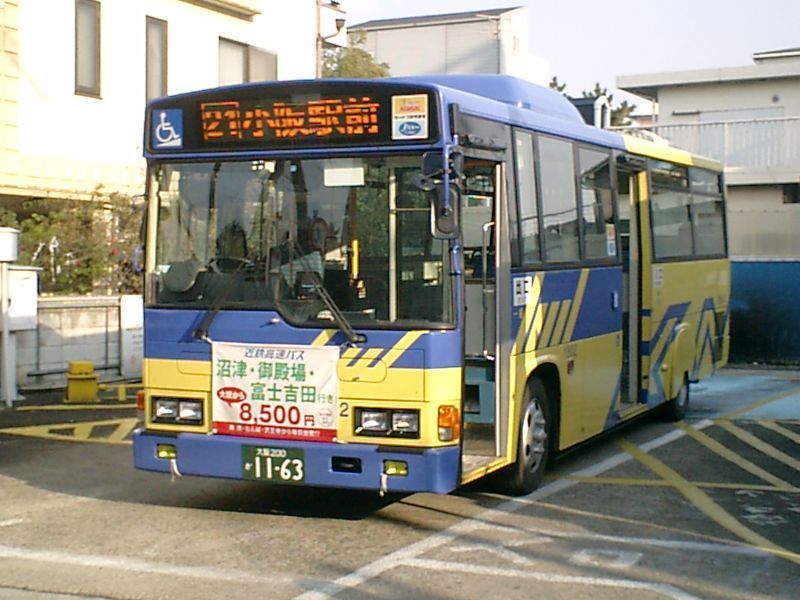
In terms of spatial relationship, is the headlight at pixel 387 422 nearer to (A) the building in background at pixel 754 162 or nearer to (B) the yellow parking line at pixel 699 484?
(B) the yellow parking line at pixel 699 484

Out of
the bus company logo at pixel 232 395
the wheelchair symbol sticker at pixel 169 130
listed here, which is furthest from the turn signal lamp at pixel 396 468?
the wheelchair symbol sticker at pixel 169 130

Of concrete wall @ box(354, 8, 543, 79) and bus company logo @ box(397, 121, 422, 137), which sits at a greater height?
concrete wall @ box(354, 8, 543, 79)

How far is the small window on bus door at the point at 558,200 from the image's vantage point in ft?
33.5

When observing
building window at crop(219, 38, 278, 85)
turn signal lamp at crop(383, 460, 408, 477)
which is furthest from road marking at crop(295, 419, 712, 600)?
building window at crop(219, 38, 278, 85)

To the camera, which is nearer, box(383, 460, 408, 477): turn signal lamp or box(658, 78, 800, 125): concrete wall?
box(383, 460, 408, 477): turn signal lamp

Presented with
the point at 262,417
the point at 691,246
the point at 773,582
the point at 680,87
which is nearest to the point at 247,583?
the point at 262,417

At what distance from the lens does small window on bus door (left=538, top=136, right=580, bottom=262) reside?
10219mm

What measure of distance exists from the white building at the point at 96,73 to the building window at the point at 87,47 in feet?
0.06

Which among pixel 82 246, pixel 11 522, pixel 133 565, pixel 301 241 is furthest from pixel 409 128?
pixel 82 246

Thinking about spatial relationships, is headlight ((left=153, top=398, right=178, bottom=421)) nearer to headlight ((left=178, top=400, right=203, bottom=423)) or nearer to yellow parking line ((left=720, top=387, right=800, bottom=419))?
headlight ((left=178, top=400, right=203, bottom=423))

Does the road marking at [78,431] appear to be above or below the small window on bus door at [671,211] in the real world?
below

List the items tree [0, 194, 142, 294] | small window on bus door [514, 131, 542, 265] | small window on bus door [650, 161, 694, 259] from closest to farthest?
small window on bus door [514, 131, 542, 265] < small window on bus door [650, 161, 694, 259] < tree [0, 194, 142, 294]

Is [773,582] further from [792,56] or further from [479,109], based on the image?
[792,56]

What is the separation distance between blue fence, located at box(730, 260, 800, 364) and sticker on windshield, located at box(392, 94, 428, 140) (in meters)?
15.3
